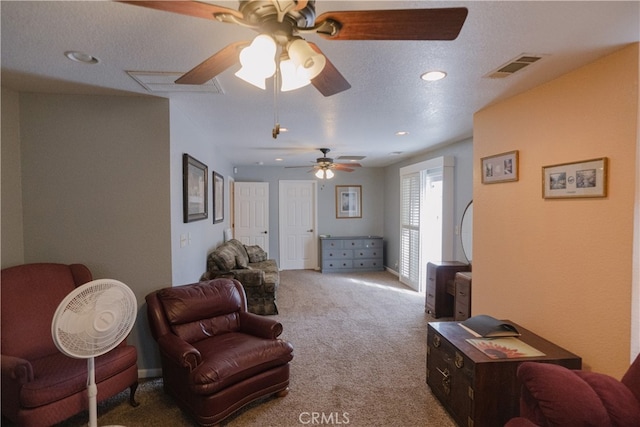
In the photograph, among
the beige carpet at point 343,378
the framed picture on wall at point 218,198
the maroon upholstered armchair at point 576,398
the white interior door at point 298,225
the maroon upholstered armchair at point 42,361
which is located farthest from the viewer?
the white interior door at point 298,225

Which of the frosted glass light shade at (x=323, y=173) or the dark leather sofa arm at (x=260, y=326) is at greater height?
the frosted glass light shade at (x=323, y=173)

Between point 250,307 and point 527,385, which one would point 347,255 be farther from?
point 527,385

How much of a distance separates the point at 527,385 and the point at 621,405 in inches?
13.9

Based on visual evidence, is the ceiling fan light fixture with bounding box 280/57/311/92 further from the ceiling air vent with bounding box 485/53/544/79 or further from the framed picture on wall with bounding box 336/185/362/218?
the framed picture on wall with bounding box 336/185/362/218

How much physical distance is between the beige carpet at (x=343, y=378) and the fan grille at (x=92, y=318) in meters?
0.76

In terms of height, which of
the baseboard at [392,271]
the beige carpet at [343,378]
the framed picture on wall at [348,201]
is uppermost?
the framed picture on wall at [348,201]

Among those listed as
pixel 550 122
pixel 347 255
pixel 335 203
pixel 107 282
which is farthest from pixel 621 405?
pixel 335 203

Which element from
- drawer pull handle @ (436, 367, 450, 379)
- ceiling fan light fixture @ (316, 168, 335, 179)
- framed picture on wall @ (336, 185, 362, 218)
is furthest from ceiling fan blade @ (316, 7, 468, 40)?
framed picture on wall @ (336, 185, 362, 218)

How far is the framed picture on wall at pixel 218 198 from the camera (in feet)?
14.9

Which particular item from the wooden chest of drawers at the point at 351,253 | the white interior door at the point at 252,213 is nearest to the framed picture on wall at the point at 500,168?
the wooden chest of drawers at the point at 351,253

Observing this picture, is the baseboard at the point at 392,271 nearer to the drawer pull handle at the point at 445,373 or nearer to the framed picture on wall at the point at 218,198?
the framed picture on wall at the point at 218,198

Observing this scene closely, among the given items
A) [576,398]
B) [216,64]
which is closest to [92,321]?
[216,64]

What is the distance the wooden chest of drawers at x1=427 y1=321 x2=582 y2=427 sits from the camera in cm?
186

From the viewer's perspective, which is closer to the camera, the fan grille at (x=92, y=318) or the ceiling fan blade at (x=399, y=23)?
the ceiling fan blade at (x=399, y=23)
